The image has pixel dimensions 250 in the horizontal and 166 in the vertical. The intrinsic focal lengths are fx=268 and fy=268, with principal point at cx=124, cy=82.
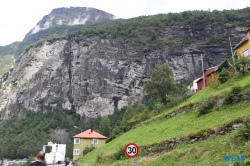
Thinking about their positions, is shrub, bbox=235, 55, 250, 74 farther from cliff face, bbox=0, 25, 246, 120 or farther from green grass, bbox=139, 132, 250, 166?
cliff face, bbox=0, 25, 246, 120

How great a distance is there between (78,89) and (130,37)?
128 feet

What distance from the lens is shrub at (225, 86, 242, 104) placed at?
61.9ft

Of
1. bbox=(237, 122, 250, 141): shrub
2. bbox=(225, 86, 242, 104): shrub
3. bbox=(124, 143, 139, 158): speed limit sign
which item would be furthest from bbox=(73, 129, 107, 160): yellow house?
bbox=(237, 122, 250, 141): shrub

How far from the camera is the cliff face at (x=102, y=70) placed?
12681 centimetres

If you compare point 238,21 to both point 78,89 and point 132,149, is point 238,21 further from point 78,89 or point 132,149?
point 132,149

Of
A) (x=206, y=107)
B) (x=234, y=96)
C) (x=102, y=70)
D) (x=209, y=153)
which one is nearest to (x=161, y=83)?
(x=206, y=107)

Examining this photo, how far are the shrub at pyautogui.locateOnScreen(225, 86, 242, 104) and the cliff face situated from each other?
343ft

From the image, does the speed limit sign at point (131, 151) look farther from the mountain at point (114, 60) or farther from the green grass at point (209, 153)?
the mountain at point (114, 60)

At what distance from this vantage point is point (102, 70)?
129 meters

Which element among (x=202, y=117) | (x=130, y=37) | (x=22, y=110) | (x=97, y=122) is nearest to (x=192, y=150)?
(x=202, y=117)

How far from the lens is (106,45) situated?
449 ft

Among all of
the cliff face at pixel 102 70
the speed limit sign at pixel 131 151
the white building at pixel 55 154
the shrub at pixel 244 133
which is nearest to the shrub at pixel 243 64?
the shrub at pixel 244 133

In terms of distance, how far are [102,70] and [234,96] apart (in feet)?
367

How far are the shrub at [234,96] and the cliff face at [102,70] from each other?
104m
